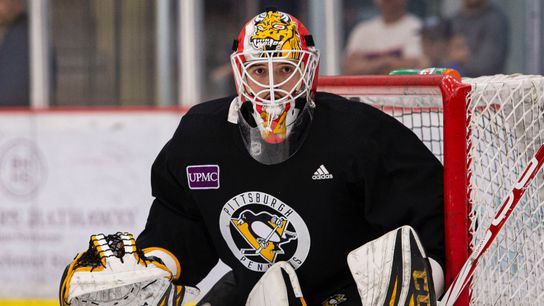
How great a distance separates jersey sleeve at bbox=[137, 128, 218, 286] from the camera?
2824 mm

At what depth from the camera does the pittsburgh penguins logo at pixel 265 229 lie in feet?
8.72

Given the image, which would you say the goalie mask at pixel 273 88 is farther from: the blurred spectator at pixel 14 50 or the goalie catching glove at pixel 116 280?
the blurred spectator at pixel 14 50

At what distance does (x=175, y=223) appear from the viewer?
9.34 feet

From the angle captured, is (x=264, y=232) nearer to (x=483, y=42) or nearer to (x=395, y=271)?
(x=395, y=271)

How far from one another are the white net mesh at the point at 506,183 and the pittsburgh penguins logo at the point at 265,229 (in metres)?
0.42

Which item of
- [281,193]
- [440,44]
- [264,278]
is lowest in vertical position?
[264,278]

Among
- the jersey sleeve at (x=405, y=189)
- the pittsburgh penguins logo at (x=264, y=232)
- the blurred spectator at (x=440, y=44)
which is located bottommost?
the pittsburgh penguins logo at (x=264, y=232)

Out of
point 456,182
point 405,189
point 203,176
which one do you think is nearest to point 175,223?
point 203,176

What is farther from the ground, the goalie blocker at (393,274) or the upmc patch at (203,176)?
the upmc patch at (203,176)

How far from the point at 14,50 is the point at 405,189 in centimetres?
339

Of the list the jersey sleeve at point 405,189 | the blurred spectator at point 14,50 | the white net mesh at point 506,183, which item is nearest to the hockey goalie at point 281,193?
the jersey sleeve at point 405,189

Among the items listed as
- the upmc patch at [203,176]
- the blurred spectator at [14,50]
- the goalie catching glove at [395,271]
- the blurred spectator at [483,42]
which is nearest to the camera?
the goalie catching glove at [395,271]

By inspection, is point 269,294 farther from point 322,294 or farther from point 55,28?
point 55,28

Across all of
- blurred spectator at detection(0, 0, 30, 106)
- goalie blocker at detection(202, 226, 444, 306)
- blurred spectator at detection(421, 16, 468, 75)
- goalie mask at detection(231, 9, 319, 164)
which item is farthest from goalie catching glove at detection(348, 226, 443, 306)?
blurred spectator at detection(0, 0, 30, 106)
